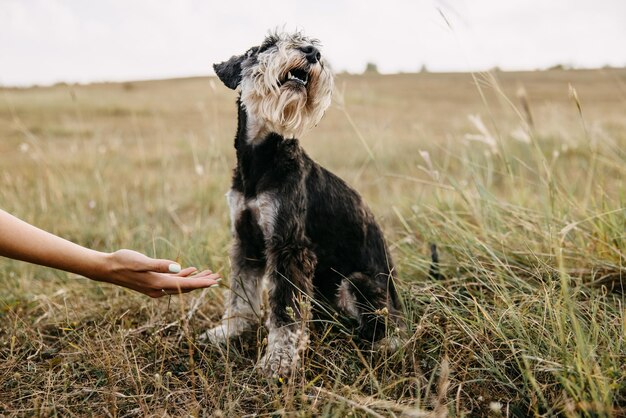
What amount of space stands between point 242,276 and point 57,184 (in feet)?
15.4

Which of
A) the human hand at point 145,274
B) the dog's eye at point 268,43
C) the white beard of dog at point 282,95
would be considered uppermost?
the dog's eye at point 268,43

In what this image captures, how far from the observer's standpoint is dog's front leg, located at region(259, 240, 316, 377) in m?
2.83

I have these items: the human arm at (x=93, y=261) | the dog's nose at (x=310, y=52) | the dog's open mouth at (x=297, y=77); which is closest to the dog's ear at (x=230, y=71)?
the dog's open mouth at (x=297, y=77)

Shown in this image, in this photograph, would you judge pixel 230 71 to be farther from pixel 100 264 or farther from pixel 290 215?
pixel 100 264

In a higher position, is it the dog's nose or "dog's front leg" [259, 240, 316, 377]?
the dog's nose

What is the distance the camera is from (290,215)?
306cm

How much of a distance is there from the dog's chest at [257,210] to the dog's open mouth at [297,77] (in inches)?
28.7

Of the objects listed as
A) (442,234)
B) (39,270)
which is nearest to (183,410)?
(442,234)

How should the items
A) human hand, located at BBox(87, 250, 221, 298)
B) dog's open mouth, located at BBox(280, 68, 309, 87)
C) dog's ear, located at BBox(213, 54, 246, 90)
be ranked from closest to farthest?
human hand, located at BBox(87, 250, 221, 298) < dog's open mouth, located at BBox(280, 68, 309, 87) < dog's ear, located at BBox(213, 54, 246, 90)

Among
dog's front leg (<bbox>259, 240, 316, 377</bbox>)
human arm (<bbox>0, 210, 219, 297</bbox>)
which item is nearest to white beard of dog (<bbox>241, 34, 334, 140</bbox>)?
dog's front leg (<bbox>259, 240, 316, 377</bbox>)

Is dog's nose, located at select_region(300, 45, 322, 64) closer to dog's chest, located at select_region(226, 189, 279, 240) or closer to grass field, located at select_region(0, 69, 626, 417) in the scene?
grass field, located at select_region(0, 69, 626, 417)

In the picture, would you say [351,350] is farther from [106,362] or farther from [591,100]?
[591,100]

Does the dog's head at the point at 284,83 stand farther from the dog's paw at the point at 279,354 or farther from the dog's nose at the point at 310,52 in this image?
the dog's paw at the point at 279,354

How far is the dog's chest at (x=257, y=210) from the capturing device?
307 centimetres
